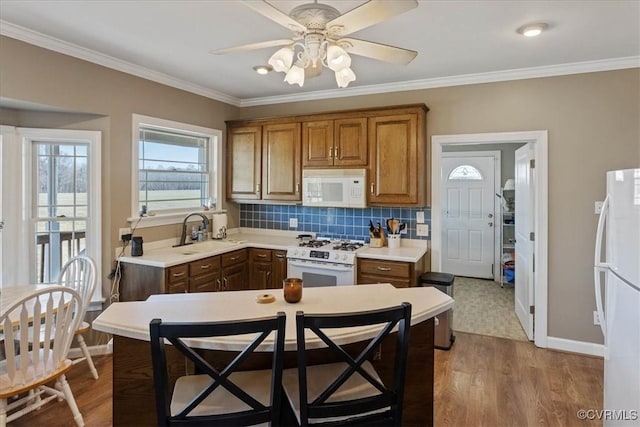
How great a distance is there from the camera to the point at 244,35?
2715mm

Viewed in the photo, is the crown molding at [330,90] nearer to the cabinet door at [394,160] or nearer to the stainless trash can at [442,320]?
the cabinet door at [394,160]

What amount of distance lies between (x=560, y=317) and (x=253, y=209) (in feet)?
11.8

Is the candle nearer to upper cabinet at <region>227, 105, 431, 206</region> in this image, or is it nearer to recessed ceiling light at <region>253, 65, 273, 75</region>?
upper cabinet at <region>227, 105, 431, 206</region>

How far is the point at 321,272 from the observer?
147 inches

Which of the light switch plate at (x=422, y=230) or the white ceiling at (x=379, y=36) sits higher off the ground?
the white ceiling at (x=379, y=36)

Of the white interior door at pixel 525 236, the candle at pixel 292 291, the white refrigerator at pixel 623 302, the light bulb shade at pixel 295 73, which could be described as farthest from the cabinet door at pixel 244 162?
the white refrigerator at pixel 623 302

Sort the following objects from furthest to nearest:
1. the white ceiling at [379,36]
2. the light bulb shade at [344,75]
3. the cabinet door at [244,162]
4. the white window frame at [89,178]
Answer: the cabinet door at [244,162], the white window frame at [89,178], the white ceiling at [379,36], the light bulb shade at [344,75]

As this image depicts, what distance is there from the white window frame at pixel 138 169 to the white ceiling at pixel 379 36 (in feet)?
1.43

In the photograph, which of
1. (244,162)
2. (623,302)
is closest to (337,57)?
(623,302)

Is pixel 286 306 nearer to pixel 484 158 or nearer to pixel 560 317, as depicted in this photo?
pixel 560 317

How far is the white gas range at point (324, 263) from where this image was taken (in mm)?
3594

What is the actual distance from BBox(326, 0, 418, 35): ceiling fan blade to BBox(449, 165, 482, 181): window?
515 centimetres

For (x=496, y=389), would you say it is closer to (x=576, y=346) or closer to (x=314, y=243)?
(x=576, y=346)

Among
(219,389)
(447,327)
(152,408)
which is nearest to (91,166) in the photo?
(152,408)
